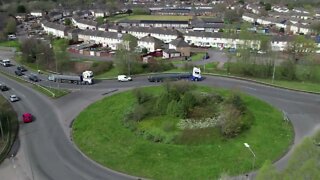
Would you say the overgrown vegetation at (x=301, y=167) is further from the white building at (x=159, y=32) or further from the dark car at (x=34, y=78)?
the white building at (x=159, y=32)

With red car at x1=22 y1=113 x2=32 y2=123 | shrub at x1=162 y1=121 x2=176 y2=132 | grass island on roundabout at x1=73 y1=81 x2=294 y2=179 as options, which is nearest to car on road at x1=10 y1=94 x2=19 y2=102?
red car at x1=22 y1=113 x2=32 y2=123

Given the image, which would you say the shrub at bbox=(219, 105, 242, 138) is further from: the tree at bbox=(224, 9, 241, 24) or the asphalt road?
the tree at bbox=(224, 9, 241, 24)

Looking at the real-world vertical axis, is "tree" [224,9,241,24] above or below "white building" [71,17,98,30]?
above

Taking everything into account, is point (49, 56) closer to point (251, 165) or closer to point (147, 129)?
point (147, 129)

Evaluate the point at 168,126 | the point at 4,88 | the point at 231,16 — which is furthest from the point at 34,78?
the point at 231,16

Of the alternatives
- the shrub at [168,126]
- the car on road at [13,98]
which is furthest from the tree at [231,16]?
the shrub at [168,126]

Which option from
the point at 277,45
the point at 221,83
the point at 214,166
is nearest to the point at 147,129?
the point at 214,166
